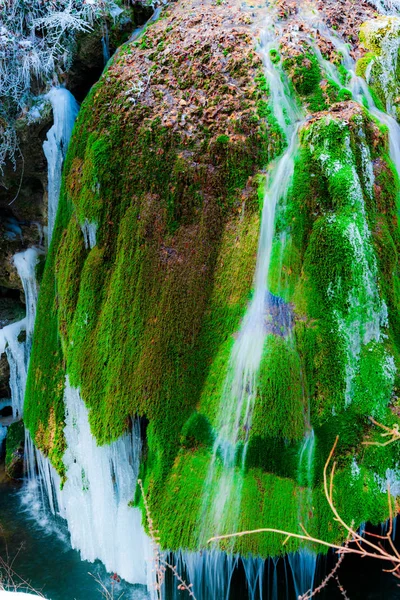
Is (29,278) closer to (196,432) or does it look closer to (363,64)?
(196,432)

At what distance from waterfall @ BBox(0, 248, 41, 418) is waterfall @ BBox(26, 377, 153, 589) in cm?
182

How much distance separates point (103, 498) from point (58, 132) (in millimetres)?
4025

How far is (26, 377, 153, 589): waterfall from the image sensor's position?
4.70 metres

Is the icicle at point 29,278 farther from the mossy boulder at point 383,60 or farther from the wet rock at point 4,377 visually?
the mossy boulder at point 383,60

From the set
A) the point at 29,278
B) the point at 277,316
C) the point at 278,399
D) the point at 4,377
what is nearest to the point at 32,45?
the point at 29,278

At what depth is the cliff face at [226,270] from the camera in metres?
4.20

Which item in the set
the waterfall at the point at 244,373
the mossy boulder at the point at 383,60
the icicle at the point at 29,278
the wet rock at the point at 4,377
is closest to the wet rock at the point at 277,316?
the waterfall at the point at 244,373

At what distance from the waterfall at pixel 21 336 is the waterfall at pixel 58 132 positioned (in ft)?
3.61

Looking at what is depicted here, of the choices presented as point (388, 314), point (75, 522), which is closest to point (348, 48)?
point (388, 314)

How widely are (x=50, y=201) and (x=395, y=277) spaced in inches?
156

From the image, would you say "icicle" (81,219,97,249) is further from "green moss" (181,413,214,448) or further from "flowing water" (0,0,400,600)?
"green moss" (181,413,214,448)

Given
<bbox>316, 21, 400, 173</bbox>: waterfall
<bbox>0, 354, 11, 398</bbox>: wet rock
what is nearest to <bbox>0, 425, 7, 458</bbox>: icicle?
<bbox>0, 354, 11, 398</bbox>: wet rock

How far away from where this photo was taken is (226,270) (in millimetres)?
4605

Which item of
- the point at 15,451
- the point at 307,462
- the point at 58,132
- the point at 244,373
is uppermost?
the point at 58,132
